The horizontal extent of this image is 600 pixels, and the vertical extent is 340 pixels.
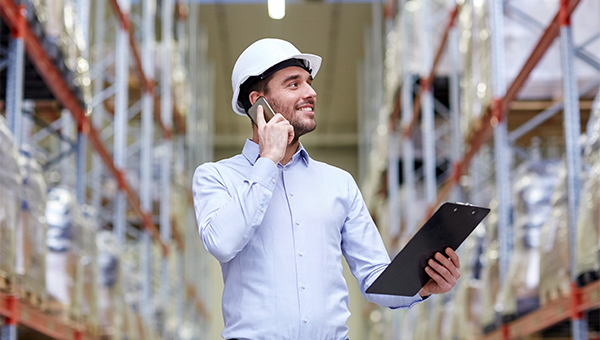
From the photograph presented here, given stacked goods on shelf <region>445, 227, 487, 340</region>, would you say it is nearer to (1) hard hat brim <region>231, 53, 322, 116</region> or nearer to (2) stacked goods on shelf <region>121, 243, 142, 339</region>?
(2) stacked goods on shelf <region>121, 243, 142, 339</region>

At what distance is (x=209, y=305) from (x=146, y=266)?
11.6 meters

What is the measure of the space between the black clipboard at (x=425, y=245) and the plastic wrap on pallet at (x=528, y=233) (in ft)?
11.8

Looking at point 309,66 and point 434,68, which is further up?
point 434,68

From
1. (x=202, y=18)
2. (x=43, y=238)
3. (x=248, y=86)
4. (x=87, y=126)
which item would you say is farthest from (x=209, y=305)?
(x=248, y=86)

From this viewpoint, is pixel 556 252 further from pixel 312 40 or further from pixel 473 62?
pixel 312 40

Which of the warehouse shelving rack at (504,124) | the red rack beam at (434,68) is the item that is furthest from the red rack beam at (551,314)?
the red rack beam at (434,68)

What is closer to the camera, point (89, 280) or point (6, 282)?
point (6, 282)

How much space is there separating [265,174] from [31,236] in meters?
A: 3.53

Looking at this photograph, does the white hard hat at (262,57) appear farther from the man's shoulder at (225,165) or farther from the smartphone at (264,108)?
the man's shoulder at (225,165)

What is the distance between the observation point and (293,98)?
247cm

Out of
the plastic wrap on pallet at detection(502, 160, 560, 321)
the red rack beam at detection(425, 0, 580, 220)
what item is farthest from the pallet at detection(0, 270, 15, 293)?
the red rack beam at detection(425, 0, 580, 220)

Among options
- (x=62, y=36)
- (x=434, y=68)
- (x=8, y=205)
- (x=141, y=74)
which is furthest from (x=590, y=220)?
(x=141, y=74)

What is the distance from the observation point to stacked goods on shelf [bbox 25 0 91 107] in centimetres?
611

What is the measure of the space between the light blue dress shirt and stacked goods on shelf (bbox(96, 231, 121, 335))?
18.5 ft
